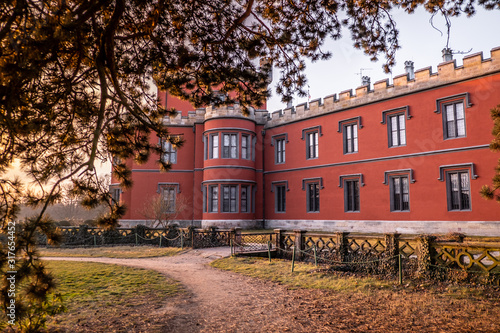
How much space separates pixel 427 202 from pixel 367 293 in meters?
12.3

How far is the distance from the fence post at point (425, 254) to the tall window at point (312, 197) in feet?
46.3

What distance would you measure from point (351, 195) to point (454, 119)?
717 cm

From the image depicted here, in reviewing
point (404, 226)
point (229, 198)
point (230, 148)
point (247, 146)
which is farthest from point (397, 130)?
point (229, 198)

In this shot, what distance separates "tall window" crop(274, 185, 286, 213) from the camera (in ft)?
81.8

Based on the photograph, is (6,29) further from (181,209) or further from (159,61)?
(181,209)

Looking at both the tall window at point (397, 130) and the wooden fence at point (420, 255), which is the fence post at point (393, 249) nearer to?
the wooden fence at point (420, 255)

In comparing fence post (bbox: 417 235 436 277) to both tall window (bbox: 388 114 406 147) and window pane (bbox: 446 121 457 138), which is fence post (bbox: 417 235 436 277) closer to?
window pane (bbox: 446 121 457 138)

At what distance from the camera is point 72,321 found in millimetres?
5691

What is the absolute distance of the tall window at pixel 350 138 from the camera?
21.4 m

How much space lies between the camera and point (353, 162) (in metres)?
21.1

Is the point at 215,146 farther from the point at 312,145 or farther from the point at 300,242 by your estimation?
the point at 300,242

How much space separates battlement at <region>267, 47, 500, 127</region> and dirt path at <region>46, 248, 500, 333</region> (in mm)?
14022

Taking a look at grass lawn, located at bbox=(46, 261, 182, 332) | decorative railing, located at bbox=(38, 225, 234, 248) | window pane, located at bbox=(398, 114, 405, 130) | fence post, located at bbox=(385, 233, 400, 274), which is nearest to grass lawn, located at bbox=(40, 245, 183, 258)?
decorative railing, located at bbox=(38, 225, 234, 248)

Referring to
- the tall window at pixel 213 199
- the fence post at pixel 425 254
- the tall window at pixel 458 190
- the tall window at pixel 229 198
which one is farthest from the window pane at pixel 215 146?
the fence post at pixel 425 254
